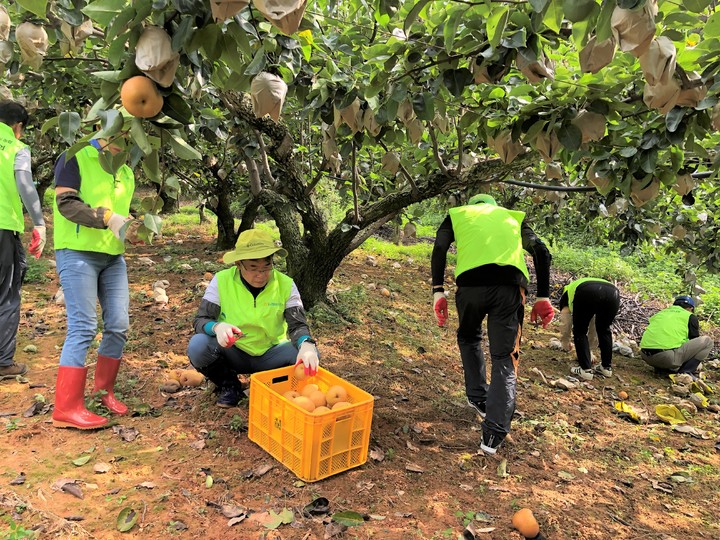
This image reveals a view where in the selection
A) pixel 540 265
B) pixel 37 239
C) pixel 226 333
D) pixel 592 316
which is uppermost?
pixel 540 265

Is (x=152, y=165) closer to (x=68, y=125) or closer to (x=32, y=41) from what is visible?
(x=68, y=125)

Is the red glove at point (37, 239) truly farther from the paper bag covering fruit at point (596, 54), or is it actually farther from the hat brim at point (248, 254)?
the paper bag covering fruit at point (596, 54)

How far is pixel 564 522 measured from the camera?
2.42 meters

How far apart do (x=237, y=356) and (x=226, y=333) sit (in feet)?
1.38

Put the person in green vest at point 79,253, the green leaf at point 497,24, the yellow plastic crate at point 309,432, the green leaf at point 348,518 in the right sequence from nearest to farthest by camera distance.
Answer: the green leaf at point 497,24 → the green leaf at point 348,518 → the yellow plastic crate at point 309,432 → the person in green vest at point 79,253

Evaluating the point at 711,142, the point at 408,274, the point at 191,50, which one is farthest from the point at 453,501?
the point at 408,274

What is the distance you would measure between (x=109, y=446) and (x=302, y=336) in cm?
116

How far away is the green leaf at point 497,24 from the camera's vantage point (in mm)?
1378

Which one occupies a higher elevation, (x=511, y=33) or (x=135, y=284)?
(x=511, y=33)

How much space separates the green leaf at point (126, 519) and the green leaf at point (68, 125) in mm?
1534

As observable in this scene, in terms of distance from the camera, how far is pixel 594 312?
530 centimetres

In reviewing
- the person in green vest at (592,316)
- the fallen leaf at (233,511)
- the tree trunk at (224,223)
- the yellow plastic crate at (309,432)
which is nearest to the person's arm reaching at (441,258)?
the yellow plastic crate at (309,432)

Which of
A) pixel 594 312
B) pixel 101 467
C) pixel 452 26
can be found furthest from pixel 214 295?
pixel 594 312

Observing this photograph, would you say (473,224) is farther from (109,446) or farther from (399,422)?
(109,446)
